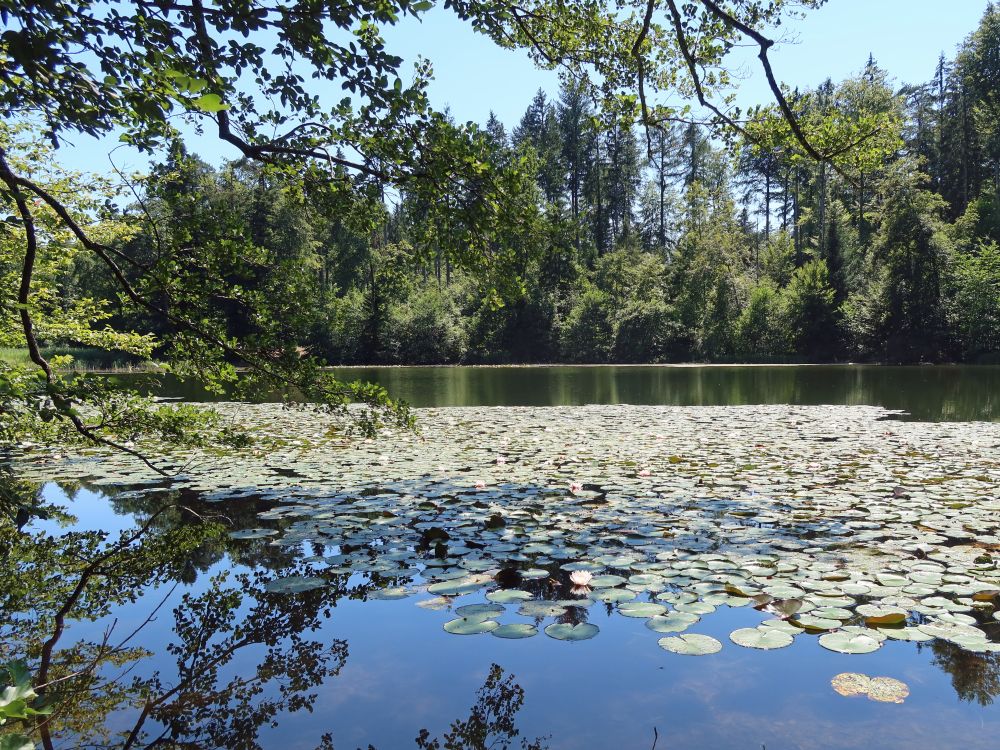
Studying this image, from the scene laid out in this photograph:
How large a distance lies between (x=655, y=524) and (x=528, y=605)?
180 centimetres

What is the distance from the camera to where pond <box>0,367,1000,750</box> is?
98.0 inches

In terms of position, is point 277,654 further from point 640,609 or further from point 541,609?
point 640,609

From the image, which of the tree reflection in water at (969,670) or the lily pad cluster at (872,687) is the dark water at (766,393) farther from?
the lily pad cluster at (872,687)

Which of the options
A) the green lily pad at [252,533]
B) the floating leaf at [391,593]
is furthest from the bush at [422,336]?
the floating leaf at [391,593]

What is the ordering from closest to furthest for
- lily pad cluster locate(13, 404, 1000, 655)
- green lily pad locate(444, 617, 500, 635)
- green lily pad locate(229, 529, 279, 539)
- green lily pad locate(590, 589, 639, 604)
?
green lily pad locate(444, 617, 500, 635), lily pad cluster locate(13, 404, 1000, 655), green lily pad locate(590, 589, 639, 604), green lily pad locate(229, 529, 279, 539)

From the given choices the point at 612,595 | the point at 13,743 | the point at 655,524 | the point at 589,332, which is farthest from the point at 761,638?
the point at 589,332

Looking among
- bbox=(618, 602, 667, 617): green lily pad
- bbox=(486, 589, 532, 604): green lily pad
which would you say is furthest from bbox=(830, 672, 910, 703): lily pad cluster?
bbox=(486, 589, 532, 604): green lily pad

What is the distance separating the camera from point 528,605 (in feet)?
11.3

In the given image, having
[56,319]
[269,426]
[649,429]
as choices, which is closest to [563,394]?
[649,429]

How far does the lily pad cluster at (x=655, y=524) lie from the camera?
3.29 m

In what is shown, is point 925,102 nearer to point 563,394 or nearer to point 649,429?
point 563,394

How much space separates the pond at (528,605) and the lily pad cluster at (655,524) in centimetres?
2

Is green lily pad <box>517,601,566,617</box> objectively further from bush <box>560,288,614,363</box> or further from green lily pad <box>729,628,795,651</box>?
bush <box>560,288,614,363</box>

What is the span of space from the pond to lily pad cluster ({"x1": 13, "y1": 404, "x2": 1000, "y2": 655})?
0.02 m
